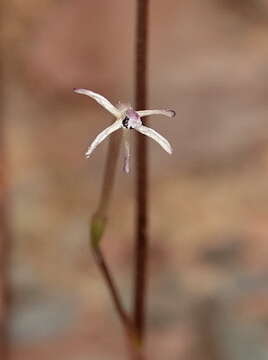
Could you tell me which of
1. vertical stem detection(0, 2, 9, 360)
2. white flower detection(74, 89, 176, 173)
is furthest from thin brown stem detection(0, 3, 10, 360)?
white flower detection(74, 89, 176, 173)

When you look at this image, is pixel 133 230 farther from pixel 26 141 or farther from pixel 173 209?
pixel 26 141

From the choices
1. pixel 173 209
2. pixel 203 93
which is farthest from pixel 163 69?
pixel 173 209

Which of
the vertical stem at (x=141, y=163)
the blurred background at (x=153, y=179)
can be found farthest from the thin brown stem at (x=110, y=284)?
the blurred background at (x=153, y=179)

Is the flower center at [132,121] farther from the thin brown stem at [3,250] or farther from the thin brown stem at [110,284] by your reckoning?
the thin brown stem at [3,250]

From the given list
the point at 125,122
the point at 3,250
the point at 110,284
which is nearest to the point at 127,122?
the point at 125,122

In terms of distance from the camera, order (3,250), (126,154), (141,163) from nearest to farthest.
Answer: (126,154), (141,163), (3,250)

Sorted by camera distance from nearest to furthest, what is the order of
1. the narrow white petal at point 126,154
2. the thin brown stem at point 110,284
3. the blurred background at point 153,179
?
the narrow white petal at point 126,154, the thin brown stem at point 110,284, the blurred background at point 153,179

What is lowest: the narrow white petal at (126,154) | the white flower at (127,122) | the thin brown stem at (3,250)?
the thin brown stem at (3,250)

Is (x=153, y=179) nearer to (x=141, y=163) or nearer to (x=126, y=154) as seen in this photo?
(x=141, y=163)
